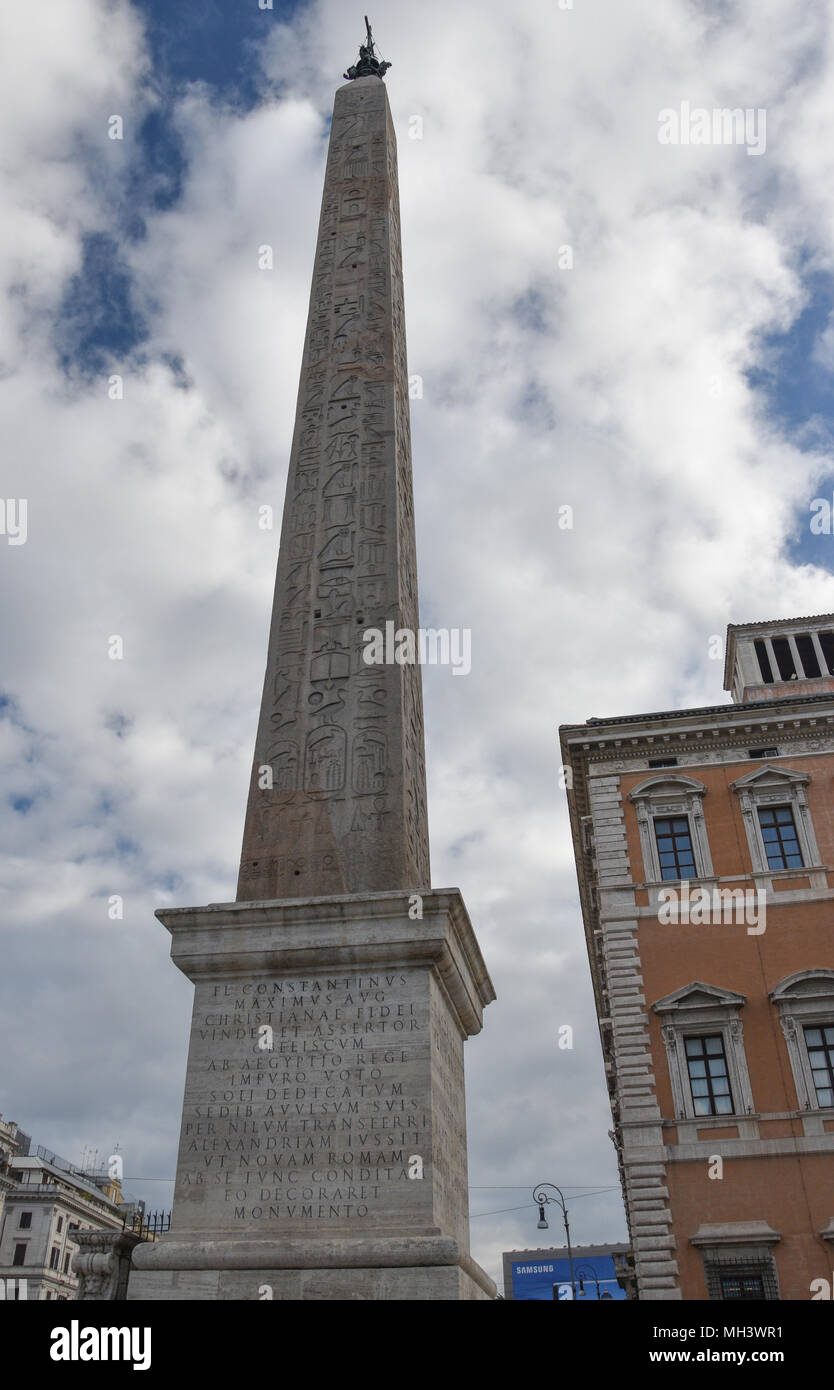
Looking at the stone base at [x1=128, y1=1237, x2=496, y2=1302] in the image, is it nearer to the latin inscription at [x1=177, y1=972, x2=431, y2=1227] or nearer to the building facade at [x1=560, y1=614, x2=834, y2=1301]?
the latin inscription at [x1=177, y1=972, x2=431, y2=1227]

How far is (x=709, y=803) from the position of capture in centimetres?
2497

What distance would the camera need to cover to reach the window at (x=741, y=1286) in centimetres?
1917

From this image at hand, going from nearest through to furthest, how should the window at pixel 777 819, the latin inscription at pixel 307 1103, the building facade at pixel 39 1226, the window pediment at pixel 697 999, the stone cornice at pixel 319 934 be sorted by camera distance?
the latin inscription at pixel 307 1103
the stone cornice at pixel 319 934
the window pediment at pixel 697 999
the window at pixel 777 819
the building facade at pixel 39 1226

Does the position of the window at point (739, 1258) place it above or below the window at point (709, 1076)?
below

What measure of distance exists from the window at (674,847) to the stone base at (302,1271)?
20.3 m

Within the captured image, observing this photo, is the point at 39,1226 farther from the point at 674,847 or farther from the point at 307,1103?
the point at 307,1103

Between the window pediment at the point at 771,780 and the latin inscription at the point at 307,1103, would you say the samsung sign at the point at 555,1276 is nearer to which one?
the window pediment at the point at 771,780

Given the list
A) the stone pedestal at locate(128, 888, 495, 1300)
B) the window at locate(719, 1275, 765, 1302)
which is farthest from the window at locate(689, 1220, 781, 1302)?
the stone pedestal at locate(128, 888, 495, 1300)

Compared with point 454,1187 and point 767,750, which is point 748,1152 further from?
point 454,1187

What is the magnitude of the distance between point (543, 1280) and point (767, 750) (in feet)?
135

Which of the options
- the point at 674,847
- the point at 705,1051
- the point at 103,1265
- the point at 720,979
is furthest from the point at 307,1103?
the point at 674,847

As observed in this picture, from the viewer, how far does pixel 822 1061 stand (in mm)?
21078

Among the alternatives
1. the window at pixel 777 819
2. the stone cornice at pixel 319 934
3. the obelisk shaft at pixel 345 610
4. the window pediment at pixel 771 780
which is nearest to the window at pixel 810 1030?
the window at pixel 777 819

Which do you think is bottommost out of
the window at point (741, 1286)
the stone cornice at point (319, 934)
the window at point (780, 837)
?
the stone cornice at point (319, 934)
